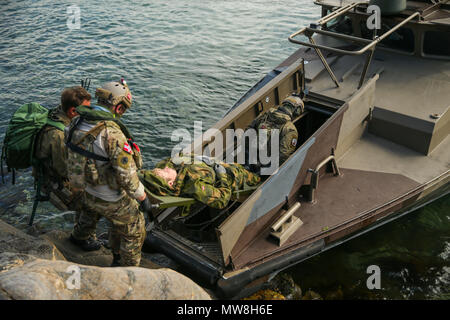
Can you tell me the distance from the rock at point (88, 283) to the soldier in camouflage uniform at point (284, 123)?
7.98 feet

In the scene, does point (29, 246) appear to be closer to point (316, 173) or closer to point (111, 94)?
point (111, 94)

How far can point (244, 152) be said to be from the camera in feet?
19.0

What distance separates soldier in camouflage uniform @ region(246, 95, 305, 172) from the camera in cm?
557

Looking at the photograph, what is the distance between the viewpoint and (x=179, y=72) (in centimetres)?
1187

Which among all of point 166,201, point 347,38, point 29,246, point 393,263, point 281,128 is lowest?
point 393,263

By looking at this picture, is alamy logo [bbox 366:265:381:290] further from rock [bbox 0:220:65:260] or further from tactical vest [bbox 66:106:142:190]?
rock [bbox 0:220:65:260]

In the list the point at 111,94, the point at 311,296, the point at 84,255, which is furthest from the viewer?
the point at 311,296

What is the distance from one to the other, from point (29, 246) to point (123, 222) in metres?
1.20

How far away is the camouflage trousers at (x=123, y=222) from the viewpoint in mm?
4316

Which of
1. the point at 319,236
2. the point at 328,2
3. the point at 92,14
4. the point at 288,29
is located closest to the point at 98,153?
the point at 319,236

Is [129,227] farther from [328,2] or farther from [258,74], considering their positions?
[258,74]

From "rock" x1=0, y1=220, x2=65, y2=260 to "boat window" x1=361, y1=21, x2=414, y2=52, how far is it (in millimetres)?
5971

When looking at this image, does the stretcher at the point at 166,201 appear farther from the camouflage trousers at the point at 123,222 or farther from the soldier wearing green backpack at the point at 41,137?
the soldier wearing green backpack at the point at 41,137

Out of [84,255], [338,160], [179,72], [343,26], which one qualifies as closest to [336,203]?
[338,160]
